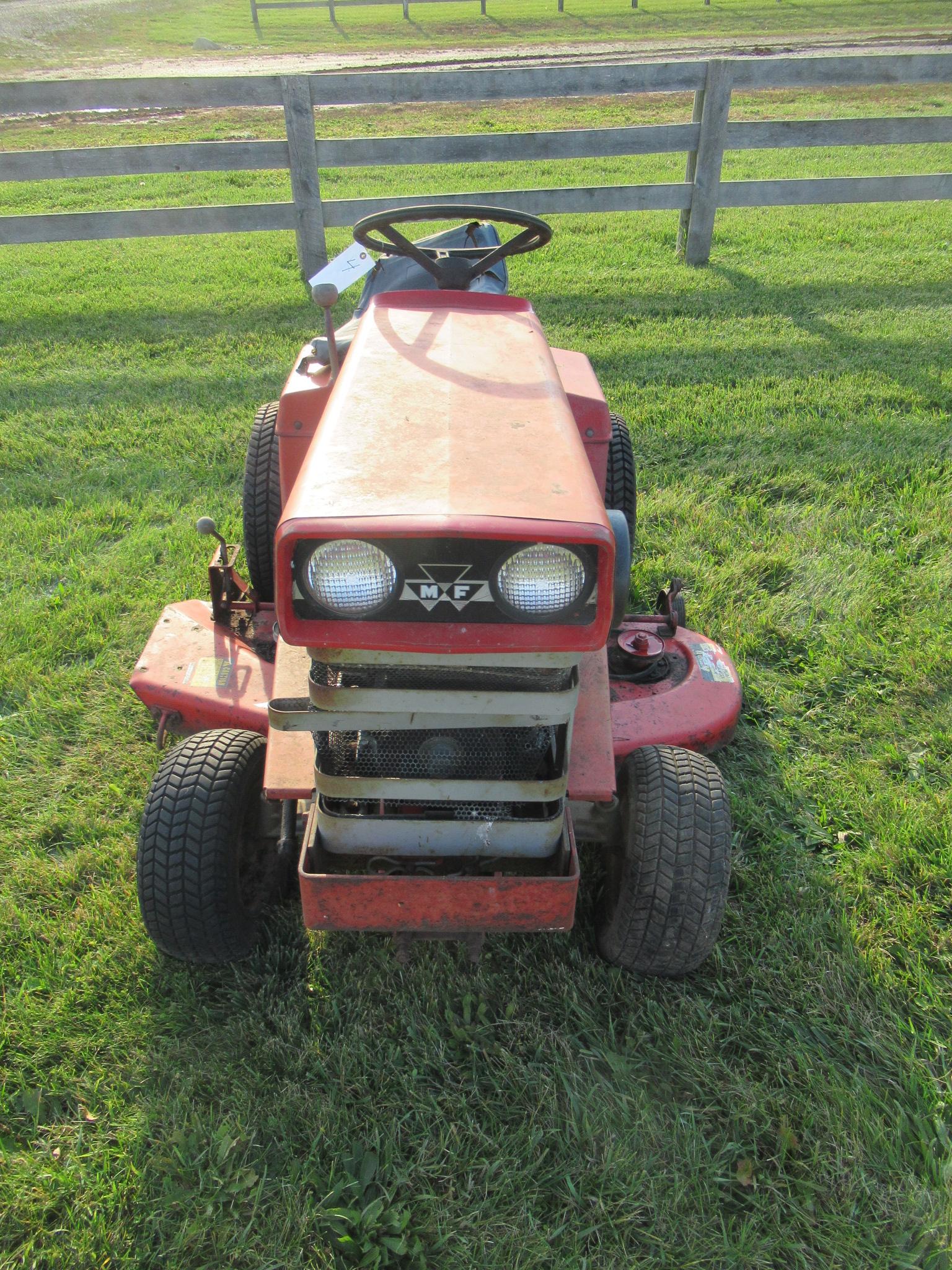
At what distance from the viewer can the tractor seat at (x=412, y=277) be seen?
2850mm

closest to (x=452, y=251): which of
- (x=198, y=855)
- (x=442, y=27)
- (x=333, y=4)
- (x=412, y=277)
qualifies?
(x=412, y=277)

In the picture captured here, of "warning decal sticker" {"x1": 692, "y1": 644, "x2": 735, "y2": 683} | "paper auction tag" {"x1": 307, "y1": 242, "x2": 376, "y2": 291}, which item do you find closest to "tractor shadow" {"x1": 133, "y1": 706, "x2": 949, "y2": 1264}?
"warning decal sticker" {"x1": 692, "y1": 644, "x2": 735, "y2": 683}

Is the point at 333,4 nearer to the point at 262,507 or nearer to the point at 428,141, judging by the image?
the point at 428,141

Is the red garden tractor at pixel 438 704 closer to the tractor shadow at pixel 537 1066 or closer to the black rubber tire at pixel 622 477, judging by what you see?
the tractor shadow at pixel 537 1066

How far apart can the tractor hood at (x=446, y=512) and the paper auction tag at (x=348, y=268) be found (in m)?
0.80

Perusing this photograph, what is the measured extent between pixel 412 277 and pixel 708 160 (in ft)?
14.2

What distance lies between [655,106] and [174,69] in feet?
30.7

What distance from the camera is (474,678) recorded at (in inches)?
64.5

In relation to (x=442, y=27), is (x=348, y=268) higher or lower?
lower

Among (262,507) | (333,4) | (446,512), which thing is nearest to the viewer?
(446,512)

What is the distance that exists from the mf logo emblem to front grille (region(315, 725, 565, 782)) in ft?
1.45

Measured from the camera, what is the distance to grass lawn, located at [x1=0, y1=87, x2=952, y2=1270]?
167cm

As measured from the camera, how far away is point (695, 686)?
2.65m

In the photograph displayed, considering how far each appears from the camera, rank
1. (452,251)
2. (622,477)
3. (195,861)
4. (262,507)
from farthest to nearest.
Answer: (622,477) < (262,507) < (452,251) < (195,861)
